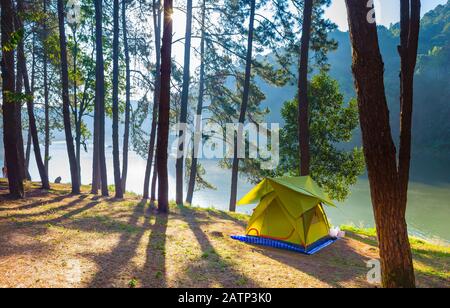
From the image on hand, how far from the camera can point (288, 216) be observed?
844 centimetres

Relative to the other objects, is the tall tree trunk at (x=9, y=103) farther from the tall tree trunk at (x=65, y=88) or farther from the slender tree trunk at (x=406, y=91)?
the slender tree trunk at (x=406, y=91)

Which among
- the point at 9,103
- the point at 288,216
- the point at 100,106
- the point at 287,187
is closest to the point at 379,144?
the point at 287,187

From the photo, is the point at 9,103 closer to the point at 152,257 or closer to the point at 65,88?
the point at 65,88

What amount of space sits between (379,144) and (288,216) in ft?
14.4

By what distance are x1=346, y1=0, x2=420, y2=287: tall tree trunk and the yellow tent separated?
3483mm

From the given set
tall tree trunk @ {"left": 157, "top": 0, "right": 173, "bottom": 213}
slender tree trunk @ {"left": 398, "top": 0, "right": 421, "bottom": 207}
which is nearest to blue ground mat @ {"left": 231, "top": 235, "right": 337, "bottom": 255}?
slender tree trunk @ {"left": 398, "top": 0, "right": 421, "bottom": 207}

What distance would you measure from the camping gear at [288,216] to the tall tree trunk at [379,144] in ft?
11.4

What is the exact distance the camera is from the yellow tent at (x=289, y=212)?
832 cm

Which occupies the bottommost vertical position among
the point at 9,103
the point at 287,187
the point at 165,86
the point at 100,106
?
the point at 287,187

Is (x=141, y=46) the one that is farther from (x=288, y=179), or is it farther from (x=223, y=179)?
(x=223, y=179)

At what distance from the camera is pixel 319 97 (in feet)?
59.0

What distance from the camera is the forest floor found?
16.7 feet

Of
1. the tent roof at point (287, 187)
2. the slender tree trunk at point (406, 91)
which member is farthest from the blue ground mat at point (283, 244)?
the slender tree trunk at point (406, 91)
